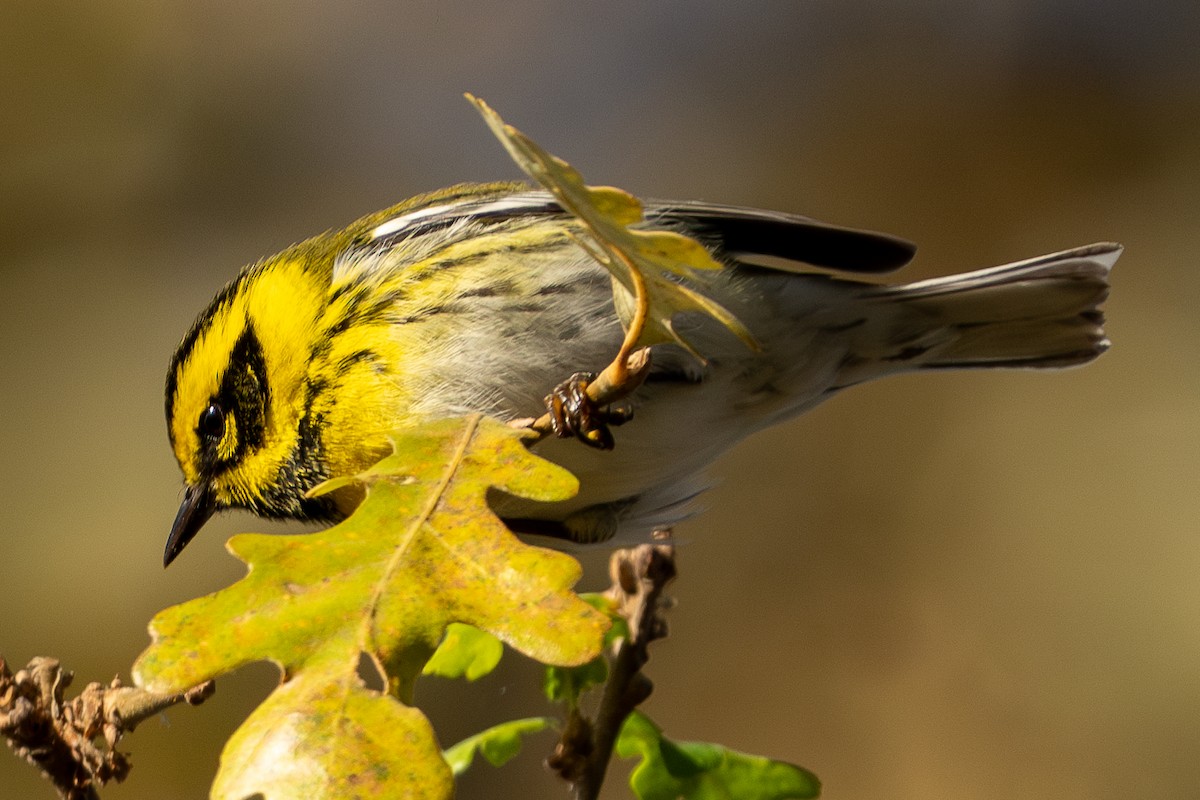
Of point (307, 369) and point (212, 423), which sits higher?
point (307, 369)

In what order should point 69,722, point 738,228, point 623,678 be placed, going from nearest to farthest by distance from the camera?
point 69,722, point 623,678, point 738,228

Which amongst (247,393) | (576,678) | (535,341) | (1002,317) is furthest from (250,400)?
(1002,317)

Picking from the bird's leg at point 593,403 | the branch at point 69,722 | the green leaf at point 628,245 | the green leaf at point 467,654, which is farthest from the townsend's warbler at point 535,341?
the green leaf at point 628,245

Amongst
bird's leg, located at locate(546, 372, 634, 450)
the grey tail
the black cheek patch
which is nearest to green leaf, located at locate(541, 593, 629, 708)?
bird's leg, located at locate(546, 372, 634, 450)

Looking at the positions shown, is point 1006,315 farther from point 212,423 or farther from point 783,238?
point 212,423

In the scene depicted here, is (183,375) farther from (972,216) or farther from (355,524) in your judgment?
(972,216)

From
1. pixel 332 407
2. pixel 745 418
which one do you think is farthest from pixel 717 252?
pixel 332 407

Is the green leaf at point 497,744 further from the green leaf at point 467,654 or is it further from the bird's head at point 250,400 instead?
the bird's head at point 250,400
